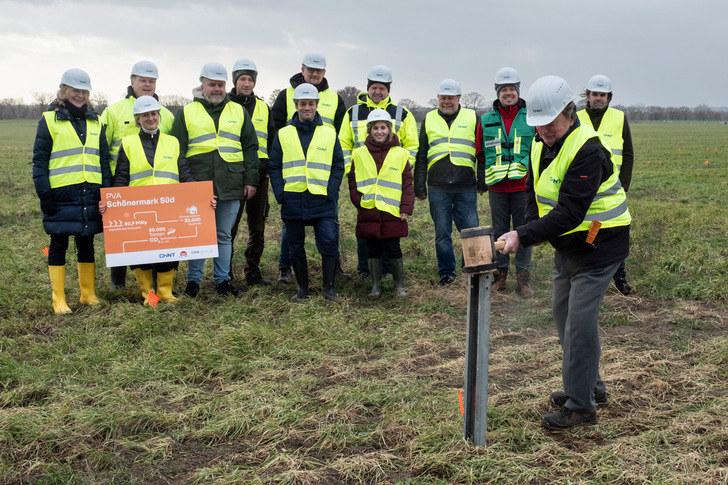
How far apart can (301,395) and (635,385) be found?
244 centimetres

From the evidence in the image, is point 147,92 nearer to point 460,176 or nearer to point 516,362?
point 460,176

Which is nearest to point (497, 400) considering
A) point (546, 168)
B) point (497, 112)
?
point (546, 168)

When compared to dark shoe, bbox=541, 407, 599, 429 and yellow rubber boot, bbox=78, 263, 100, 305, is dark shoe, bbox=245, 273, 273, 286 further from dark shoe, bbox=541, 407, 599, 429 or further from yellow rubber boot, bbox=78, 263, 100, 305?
dark shoe, bbox=541, 407, 599, 429

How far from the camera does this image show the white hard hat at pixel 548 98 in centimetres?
372

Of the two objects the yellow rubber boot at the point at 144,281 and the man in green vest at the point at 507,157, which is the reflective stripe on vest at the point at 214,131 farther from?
the man in green vest at the point at 507,157

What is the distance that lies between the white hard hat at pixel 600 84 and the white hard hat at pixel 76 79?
5269 mm

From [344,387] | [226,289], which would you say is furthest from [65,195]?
[344,387]

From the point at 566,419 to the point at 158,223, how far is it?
460 centimetres

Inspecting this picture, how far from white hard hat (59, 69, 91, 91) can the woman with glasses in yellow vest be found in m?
2.89

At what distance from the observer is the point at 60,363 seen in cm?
510

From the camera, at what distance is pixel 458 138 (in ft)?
24.9

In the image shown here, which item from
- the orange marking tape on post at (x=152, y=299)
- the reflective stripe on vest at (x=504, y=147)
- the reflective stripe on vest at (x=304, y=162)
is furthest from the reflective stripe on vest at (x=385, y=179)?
the orange marking tape on post at (x=152, y=299)

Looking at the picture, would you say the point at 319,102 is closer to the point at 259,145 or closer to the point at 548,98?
the point at 259,145

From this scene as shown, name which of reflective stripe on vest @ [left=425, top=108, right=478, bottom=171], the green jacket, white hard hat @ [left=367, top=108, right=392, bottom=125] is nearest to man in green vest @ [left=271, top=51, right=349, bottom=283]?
the green jacket
